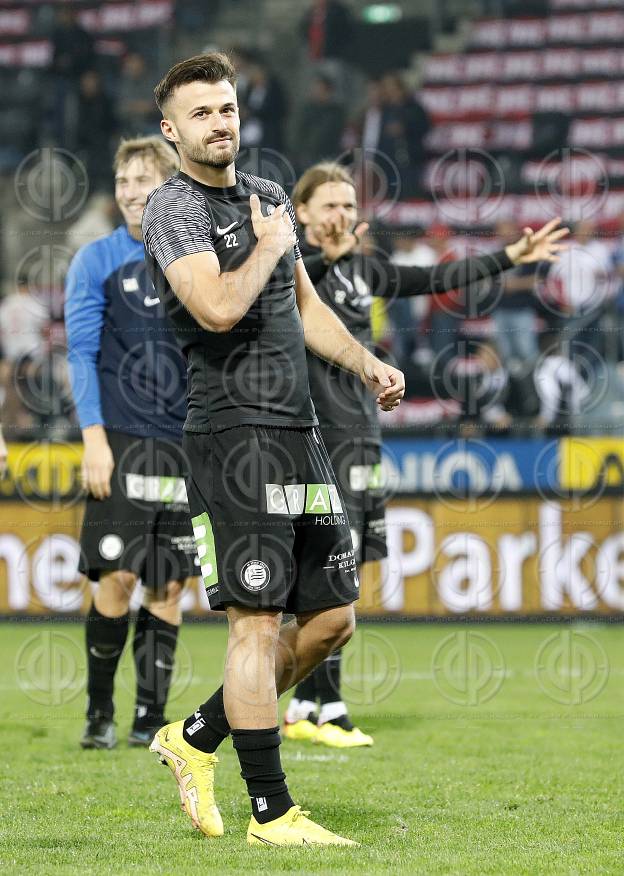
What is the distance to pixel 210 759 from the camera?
398 centimetres

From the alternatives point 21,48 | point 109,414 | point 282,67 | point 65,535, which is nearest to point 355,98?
point 282,67

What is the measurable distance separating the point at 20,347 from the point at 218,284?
9.00 m

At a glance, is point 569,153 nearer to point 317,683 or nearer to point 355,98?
point 355,98

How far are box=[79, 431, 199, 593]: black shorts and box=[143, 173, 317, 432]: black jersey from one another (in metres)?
1.60

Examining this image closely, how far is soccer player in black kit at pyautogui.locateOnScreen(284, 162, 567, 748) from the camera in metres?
A: 5.82

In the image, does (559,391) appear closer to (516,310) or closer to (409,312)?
(516,310)

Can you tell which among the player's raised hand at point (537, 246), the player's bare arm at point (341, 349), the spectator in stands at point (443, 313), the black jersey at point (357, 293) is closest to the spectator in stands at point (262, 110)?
the spectator in stands at point (443, 313)

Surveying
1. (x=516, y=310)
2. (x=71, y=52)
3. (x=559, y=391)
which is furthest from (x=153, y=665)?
(x=71, y=52)

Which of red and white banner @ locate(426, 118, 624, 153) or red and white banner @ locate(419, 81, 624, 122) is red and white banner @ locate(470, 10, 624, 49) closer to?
red and white banner @ locate(419, 81, 624, 122)

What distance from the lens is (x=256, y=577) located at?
381cm

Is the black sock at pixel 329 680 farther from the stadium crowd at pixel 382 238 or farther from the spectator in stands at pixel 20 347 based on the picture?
the spectator in stands at pixel 20 347

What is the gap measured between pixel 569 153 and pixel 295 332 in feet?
36.2

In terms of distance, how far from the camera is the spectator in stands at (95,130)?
14367 millimetres

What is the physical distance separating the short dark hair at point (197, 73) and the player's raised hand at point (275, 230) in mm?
398
